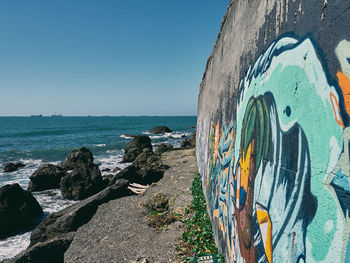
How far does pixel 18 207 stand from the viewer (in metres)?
8.89

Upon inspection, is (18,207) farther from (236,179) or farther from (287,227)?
(287,227)

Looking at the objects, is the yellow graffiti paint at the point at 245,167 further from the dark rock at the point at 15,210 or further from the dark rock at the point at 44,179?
the dark rock at the point at 44,179

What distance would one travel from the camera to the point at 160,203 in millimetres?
6801

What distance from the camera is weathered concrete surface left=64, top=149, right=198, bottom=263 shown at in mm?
4570

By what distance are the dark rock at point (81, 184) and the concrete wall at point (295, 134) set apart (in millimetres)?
9986

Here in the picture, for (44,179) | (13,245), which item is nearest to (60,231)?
(13,245)

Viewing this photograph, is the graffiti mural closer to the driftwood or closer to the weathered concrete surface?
the weathered concrete surface

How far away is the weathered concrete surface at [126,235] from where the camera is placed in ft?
15.0

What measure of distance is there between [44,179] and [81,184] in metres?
3.72

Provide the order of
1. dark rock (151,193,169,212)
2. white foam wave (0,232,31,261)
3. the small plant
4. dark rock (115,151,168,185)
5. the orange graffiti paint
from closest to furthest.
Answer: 1. the orange graffiti paint
2. the small plant
3. dark rock (151,193,169,212)
4. white foam wave (0,232,31,261)
5. dark rock (115,151,168,185)

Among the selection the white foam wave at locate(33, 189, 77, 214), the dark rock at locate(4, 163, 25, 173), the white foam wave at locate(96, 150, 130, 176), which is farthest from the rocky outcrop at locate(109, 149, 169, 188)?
the dark rock at locate(4, 163, 25, 173)

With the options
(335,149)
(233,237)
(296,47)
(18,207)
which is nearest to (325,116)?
(335,149)

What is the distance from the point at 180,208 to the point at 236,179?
4004 millimetres

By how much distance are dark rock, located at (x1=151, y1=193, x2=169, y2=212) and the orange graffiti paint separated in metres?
6.24
